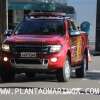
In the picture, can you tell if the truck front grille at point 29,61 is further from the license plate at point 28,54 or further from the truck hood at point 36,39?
the truck hood at point 36,39

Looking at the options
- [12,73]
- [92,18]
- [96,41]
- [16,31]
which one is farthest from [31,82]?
[92,18]

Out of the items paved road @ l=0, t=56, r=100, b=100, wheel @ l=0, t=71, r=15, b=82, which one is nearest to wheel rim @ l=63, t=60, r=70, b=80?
paved road @ l=0, t=56, r=100, b=100

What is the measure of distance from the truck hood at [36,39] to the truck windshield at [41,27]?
433 millimetres

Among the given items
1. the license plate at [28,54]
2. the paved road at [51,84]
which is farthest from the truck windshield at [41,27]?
the paved road at [51,84]

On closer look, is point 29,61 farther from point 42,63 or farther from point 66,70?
point 66,70

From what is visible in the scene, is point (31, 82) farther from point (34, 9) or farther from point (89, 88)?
point (34, 9)

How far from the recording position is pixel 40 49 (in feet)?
52.9

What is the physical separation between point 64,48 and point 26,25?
175 centimetres

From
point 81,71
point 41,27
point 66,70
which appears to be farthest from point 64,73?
point 81,71

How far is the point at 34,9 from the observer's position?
1361 inches

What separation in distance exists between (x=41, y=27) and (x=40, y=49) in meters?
1.36

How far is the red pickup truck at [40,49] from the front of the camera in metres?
16.1

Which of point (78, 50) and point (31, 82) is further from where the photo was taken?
point (78, 50)

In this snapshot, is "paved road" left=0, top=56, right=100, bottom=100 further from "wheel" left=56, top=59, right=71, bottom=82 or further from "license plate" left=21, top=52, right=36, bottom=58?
"license plate" left=21, top=52, right=36, bottom=58
